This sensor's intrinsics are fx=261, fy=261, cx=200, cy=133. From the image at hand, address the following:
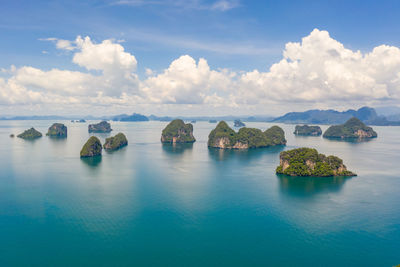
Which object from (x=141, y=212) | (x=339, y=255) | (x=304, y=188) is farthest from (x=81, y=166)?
(x=339, y=255)

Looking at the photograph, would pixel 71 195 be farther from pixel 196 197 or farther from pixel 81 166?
pixel 81 166

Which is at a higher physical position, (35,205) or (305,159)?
(305,159)

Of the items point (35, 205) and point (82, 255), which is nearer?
point (82, 255)

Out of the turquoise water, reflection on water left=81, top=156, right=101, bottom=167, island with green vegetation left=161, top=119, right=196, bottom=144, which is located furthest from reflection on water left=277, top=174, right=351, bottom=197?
island with green vegetation left=161, top=119, right=196, bottom=144

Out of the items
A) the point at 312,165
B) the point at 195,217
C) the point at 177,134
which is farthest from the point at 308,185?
the point at 177,134

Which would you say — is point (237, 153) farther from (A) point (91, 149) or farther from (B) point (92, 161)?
(A) point (91, 149)

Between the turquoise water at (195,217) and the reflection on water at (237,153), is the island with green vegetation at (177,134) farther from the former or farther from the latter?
the turquoise water at (195,217)

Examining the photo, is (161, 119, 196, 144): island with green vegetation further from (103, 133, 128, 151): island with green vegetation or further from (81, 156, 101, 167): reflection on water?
(81, 156, 101, 167): reflection on water
